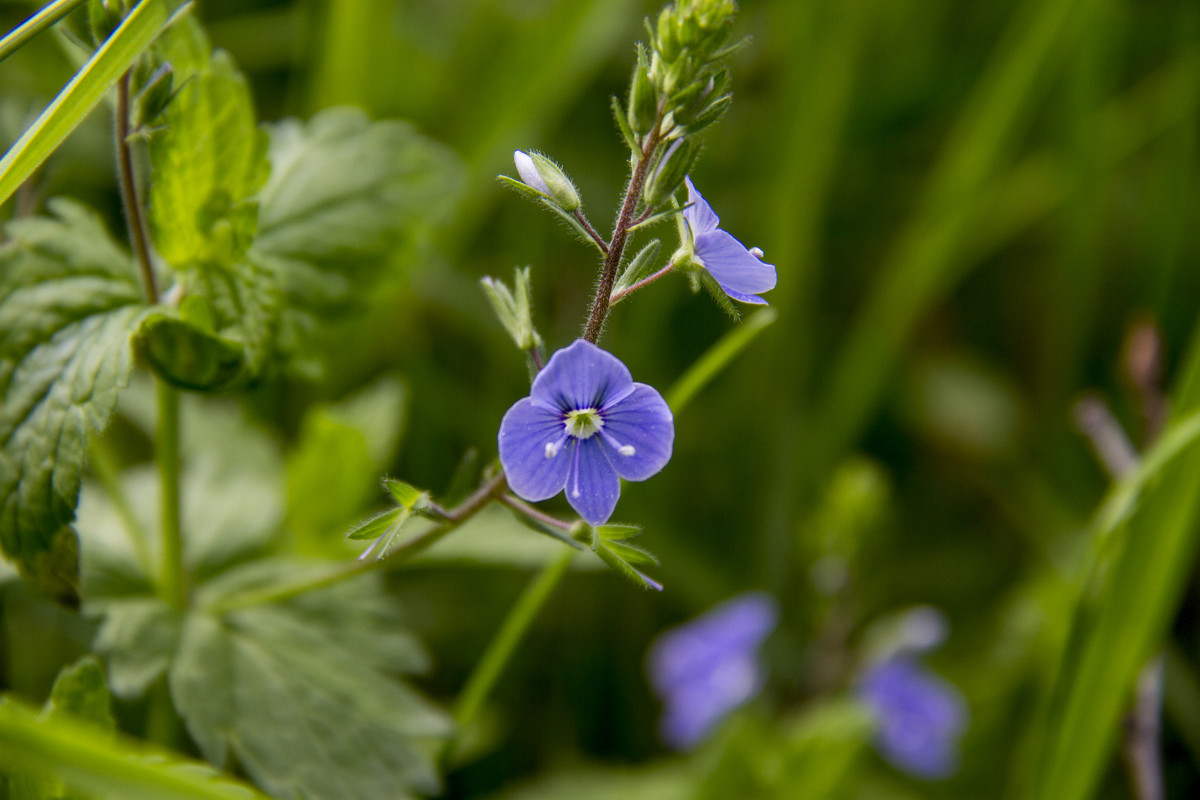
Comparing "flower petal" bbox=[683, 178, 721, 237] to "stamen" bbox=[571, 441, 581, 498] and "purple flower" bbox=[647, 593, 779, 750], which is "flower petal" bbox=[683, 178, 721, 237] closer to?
"stamen" bbox=[571, 441, 581, 498]

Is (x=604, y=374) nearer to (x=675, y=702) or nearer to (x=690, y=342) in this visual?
(x=675, y=702)

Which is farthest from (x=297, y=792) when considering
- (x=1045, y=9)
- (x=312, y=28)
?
(x=1045, y=9)

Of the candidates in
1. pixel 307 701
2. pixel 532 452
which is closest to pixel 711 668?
pixel 307 701

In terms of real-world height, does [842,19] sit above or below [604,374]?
above

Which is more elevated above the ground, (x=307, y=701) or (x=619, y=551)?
(x=307, y=701)

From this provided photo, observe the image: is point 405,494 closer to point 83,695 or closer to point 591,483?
point 591,483

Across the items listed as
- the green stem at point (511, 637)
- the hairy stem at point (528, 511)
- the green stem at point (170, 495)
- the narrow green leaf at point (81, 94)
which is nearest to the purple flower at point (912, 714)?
the green stem at point (511, 637)
